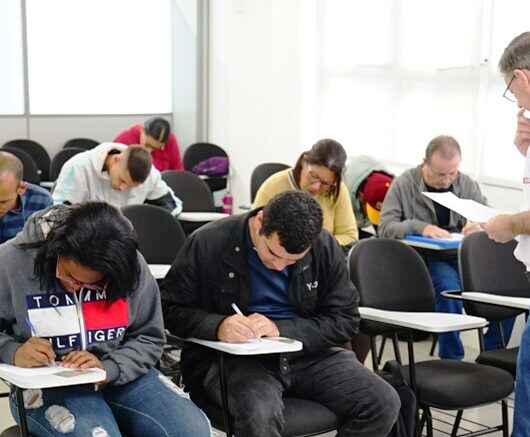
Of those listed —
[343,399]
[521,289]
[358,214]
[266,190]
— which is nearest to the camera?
[343,399]

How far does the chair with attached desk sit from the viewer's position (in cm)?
257

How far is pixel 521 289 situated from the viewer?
12.2ft

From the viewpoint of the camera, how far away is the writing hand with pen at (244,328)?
8.63 ft

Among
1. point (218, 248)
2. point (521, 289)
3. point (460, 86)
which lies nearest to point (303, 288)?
point (218, 248)

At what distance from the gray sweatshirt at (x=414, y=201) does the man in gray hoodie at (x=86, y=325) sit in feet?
7.65

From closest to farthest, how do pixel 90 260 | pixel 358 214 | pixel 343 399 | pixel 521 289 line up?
pixel 90 260
pixel 343 399
pixel 521 289
pixel 358 214

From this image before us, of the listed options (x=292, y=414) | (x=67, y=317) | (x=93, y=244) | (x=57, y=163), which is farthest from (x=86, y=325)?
(x=57, y=163)

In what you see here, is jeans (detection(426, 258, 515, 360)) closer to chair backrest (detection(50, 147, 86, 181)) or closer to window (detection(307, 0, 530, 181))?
window (detection(307, 0, 530, 181))

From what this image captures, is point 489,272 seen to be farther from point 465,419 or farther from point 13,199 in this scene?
point 13,199

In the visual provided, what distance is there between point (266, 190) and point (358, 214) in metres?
1.08

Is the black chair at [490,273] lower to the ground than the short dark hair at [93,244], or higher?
lower

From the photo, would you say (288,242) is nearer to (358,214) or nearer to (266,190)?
(266,190)

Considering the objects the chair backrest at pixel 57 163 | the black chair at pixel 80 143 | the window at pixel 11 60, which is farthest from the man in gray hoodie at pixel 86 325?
the window at pixel 11 60

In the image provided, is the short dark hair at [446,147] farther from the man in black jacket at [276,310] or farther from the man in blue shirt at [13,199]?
the man in blue shirt at [13,199]
